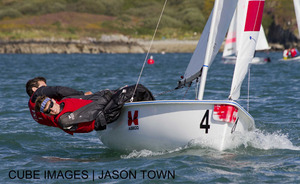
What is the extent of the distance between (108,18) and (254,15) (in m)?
80.9

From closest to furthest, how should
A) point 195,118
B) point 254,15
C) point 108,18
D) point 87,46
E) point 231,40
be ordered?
point 195,118
point 254,15
point 231,40
point 87,46
point 108,18

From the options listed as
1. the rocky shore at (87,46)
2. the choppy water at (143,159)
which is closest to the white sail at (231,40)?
the choppy water at (143,159)

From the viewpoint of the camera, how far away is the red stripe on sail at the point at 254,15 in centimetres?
855

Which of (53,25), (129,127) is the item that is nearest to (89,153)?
(129,127)

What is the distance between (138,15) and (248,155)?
280 feet

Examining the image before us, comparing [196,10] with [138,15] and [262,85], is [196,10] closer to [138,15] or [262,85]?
[138,15]

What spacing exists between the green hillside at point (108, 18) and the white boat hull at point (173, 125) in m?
63.5

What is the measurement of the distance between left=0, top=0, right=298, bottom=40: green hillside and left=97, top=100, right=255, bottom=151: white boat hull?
63.5m

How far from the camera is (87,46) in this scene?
224 feet

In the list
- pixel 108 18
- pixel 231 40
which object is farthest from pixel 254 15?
pixel 108 18

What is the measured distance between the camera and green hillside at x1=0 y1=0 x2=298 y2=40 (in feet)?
249

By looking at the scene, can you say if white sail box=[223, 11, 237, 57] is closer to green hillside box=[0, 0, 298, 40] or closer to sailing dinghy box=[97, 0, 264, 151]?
sailing dinghy box=[97, 0, 264, 151]

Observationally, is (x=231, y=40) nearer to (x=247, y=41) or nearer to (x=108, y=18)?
(x=247, y=41)

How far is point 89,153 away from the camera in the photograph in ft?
28.2
